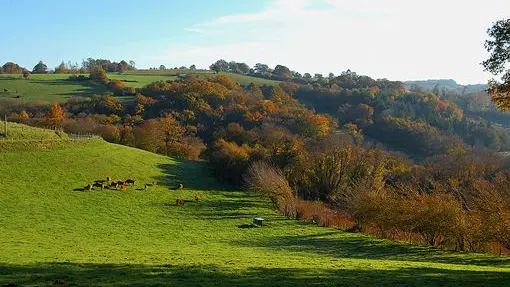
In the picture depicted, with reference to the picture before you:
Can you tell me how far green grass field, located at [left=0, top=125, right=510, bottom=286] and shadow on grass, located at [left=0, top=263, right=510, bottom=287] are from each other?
0.14ft

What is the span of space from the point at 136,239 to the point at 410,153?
106757 mm

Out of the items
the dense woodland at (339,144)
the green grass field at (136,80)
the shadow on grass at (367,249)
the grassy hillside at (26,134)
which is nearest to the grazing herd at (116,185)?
the dense woodland at (339,144)

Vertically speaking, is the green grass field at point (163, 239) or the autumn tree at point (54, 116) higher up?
the autumn tree at point (54, 116)

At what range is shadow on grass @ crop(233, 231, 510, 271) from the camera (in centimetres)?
3200

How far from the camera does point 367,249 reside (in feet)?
120

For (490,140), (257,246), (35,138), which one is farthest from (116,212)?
(490,140)

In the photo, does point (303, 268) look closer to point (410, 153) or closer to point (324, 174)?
point (324, 174)

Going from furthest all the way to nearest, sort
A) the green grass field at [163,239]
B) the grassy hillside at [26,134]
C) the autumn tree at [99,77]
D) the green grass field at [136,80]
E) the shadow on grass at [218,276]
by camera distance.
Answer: the green grass field at [136,80] → the autumn tree at [99,77] → the grassy hillside at [26,134] → the green grass field at [163,239] → the shadow on grass at [218,276]

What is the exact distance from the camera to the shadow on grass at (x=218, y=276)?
16.7m

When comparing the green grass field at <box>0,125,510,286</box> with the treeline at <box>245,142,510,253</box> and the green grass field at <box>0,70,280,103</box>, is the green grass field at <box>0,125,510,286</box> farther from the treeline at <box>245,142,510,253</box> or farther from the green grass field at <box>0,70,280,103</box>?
the green grass field at <box>0,70,280,103</box>

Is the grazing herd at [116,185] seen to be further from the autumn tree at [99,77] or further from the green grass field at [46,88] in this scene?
the autumn tree at [99,77]

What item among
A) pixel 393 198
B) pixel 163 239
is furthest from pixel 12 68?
pixel 393 198

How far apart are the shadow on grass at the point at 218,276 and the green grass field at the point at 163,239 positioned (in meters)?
0.04

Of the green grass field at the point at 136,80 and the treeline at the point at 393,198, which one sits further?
the green grass field at the point at 136,80
